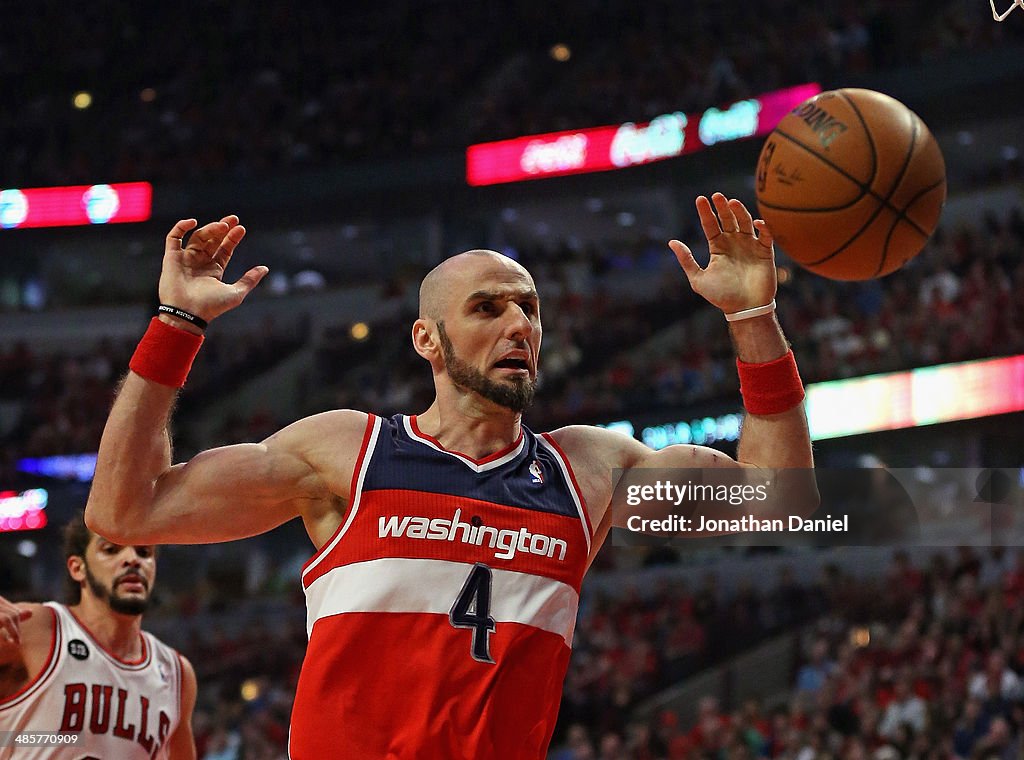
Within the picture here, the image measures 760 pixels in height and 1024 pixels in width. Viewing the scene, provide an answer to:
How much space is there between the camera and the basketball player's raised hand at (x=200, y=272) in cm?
354

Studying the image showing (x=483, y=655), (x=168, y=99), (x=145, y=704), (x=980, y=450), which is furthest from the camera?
(x=168, y=99)

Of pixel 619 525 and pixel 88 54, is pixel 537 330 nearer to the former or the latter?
pixel 619 525

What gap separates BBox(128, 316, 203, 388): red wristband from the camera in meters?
3.43

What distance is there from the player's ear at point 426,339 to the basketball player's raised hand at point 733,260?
75cm

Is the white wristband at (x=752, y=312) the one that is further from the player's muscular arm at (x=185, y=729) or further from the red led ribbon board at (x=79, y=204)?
the red led ribbon board at (x=79, y=204)

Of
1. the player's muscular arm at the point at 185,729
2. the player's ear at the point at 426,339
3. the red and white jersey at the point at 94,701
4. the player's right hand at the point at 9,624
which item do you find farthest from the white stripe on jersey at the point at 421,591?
the player's muscular arm at the point at 185,729

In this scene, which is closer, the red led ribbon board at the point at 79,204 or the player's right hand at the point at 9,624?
the player's right hand at the point at 9,624

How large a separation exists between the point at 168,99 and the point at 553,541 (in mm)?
25440

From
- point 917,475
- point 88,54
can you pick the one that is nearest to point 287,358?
point 88,54

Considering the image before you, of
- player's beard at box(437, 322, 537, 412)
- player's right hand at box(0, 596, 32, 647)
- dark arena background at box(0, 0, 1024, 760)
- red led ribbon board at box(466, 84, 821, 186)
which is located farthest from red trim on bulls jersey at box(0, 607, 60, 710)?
red led ribbon board at box(466, 84, 821, 186)

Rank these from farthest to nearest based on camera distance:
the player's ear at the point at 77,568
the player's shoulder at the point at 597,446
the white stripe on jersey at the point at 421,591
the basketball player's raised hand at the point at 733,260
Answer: the player's ear at the point at 77,568
the player's shoulder at the point at 597,446
the basketball player's raised hand at the point at 733,260
the white stripe on jersey at the point at 421,591

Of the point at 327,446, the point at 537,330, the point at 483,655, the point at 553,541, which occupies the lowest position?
the point at 483,655

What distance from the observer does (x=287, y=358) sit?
24031 mm

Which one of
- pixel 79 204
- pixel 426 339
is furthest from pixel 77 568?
pixel 79 204
